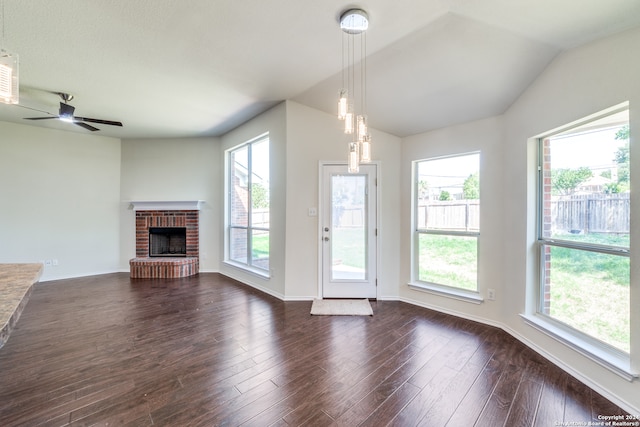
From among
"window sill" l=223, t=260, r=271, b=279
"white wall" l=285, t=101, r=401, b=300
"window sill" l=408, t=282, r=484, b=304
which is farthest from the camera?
"window sill" l=223, t=260, r=271, b=279

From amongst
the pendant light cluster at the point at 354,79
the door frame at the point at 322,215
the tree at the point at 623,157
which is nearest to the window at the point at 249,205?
the door frame at the point at 322,215

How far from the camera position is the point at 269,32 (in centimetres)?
229

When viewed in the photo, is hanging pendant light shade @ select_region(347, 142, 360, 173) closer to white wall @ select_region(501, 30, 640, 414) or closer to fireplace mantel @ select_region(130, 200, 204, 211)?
white wall @ select_region(501, 30, 640, 414)

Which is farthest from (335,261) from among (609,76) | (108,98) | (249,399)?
(108,98)

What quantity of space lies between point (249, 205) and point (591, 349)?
15.0 ft

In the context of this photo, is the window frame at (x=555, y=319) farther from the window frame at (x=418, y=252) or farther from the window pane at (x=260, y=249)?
the window pane at (x=260, y=249)

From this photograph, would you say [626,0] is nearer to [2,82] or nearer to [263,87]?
[263,87]

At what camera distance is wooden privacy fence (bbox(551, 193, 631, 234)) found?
1.93m

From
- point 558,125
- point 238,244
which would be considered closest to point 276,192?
point 238,244

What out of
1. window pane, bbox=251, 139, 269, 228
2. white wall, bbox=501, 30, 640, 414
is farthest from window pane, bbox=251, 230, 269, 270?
white wall, bbox=501, 30, 640, 414

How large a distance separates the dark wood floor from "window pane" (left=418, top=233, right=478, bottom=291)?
474mm

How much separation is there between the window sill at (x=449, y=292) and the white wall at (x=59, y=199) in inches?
233

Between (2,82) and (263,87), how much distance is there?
228 centimetres

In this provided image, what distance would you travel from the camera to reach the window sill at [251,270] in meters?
4.27
